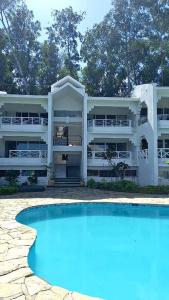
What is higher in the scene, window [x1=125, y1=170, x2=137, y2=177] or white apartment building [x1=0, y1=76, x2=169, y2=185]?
white apartment building [x1=0, y1=76, x2=169, y2=185]

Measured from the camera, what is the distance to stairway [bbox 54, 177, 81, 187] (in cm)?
2995

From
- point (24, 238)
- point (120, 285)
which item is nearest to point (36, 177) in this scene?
point (24, 238)

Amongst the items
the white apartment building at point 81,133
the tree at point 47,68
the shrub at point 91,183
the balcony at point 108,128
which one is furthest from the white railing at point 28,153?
the tree at point 47,68

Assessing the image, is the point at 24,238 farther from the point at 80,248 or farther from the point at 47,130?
the point at 47,130

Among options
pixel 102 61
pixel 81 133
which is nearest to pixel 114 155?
pixel 81 133

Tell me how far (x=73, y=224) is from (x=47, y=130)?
1533cm

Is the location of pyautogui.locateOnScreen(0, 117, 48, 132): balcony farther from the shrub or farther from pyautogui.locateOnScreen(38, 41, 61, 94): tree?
pyautogui.locateOnScreen(38, 41, 61, 94): tree

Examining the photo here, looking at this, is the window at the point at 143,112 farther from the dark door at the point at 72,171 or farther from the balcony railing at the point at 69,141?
the dark door at the point at 72,171

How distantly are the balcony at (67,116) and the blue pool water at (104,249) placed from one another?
1314 cm

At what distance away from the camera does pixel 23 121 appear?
1241 inches

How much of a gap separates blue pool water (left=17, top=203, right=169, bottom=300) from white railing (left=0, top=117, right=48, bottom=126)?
1330 cm

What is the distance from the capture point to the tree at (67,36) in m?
43.2

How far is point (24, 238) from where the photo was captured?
1105 centimetres

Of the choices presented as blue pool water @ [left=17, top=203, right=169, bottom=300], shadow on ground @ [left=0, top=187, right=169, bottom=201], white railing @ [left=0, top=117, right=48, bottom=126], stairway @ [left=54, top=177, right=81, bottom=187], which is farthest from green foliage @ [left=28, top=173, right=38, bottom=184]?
blue pool water @ [left=17, top=203, right=169, bottom=300]
